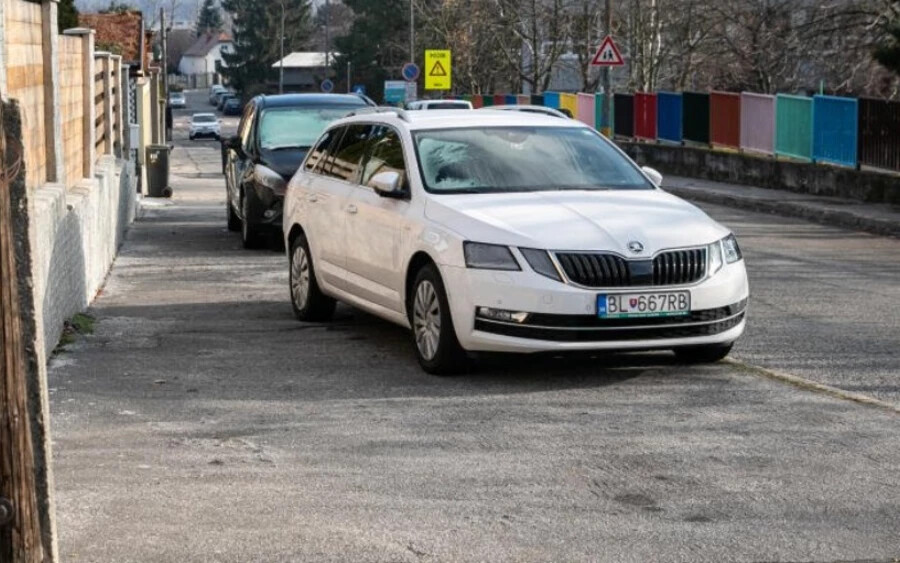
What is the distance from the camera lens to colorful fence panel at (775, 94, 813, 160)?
26562mm

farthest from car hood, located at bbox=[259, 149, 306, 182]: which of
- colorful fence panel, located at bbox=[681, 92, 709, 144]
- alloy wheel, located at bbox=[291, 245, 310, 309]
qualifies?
colorful fence panel, located at bbox=[681, 92, 709, 144]

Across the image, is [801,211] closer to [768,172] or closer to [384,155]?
[768,172]

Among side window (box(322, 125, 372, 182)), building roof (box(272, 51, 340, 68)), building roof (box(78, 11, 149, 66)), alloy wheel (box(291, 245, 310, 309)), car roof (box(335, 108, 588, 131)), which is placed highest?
building roof (box(272, 51, 340, 68))

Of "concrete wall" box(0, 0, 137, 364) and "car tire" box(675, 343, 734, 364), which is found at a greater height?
"concrete wall" box(0, 0, 137, 364)

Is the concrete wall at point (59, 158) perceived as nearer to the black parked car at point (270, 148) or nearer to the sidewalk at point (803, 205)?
the black parked car at point (270, 148)

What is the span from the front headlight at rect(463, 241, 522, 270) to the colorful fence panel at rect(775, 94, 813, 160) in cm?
1785

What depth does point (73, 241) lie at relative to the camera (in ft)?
39.4

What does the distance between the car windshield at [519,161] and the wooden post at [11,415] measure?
18.6ft

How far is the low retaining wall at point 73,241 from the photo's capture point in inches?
391

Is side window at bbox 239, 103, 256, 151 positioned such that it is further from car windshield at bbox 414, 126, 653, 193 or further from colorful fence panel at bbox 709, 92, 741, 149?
colorful fence panel at bbox 709, 92, 741, 149

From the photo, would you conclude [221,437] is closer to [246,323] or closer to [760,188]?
[246,323]

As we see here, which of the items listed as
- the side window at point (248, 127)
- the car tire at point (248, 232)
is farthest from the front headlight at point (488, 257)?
the side window at point (248, 127)

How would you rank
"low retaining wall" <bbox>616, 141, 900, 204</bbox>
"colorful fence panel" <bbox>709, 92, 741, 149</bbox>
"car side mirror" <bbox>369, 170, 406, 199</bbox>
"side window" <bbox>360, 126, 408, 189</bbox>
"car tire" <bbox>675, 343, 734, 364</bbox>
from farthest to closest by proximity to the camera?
"colorful fence panel" <bbox>709, 92, 741, 149</bbox> < "low retaining wall" <bbox>616, 141, 900, 204</bbox> < "side window" <bbox>360, 126, 408, 189</bbox> < "car side mirror" <bbox>369, 170, 406, 199</bbox> < "car tire" <bbox>675, 343, 734, 364</bbox>

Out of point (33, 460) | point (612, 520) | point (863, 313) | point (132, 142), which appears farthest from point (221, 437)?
point (132, 142)
